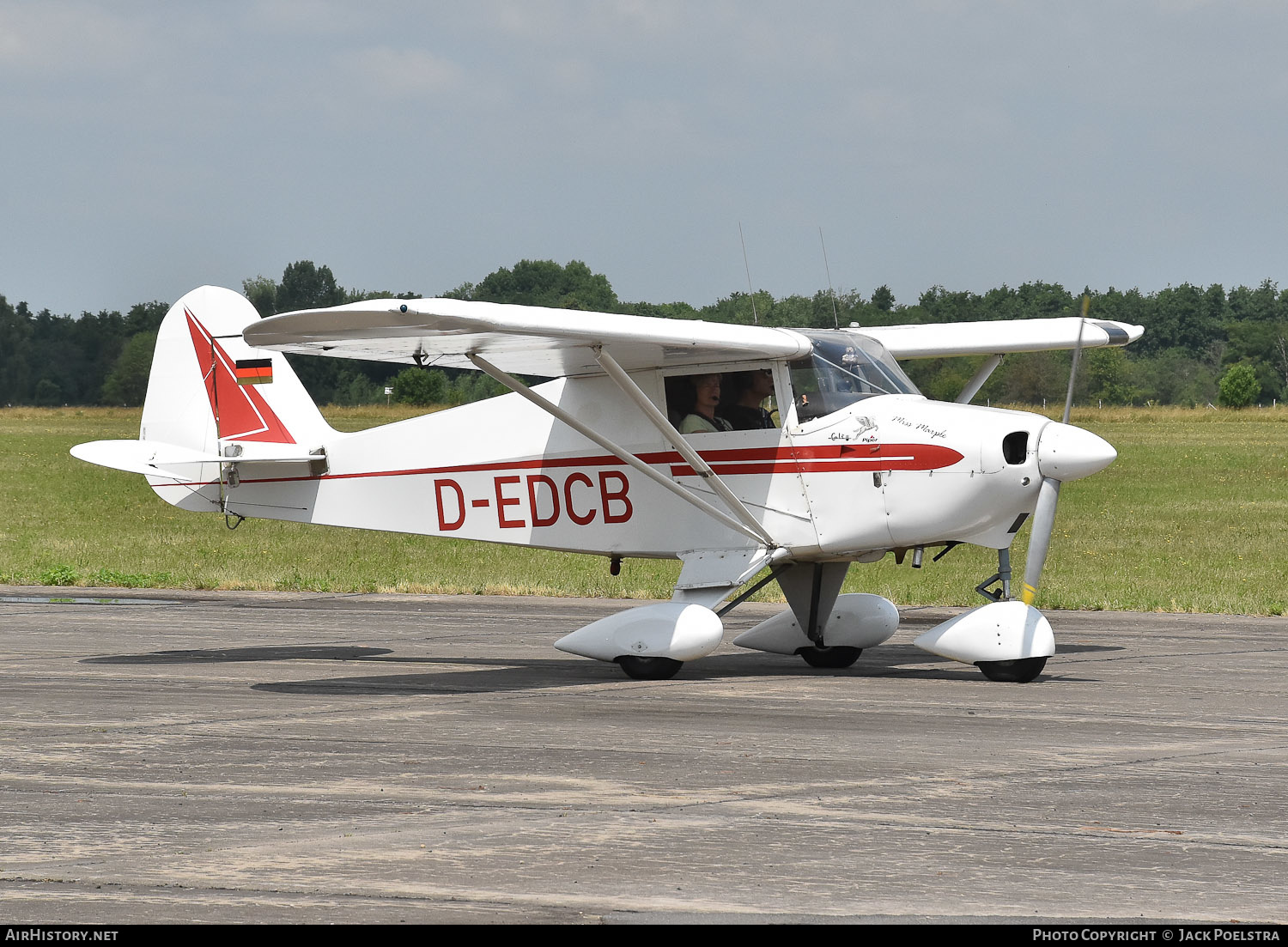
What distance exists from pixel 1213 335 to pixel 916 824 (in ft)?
439

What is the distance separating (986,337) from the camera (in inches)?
581

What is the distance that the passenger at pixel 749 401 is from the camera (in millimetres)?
12625

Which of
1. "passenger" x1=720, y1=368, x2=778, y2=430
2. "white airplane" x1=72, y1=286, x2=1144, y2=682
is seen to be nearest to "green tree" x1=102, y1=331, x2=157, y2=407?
"white airplane" x1=72, y1=286, x2=1144, y2=682

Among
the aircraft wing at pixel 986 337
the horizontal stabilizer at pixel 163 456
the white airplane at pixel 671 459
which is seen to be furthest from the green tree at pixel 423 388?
the aircraft wing at pixel 986 337

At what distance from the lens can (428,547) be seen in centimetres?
2812

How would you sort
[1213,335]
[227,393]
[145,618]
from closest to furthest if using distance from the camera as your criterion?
[227,393] < [145,618] < [1213,335]

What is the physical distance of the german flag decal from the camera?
49.3 ft

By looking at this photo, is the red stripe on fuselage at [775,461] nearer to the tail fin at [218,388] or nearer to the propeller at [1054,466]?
the propeller at [1054,466]

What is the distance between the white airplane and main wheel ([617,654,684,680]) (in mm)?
16

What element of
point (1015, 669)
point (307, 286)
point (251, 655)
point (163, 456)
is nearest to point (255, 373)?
point (163, 456)

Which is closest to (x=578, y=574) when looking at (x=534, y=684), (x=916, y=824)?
(x=534, y=684)

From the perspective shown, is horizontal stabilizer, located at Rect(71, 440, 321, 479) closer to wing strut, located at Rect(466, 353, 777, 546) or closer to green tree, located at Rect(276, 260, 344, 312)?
wing strut, located at Rect(466, 353, 777, 546)
